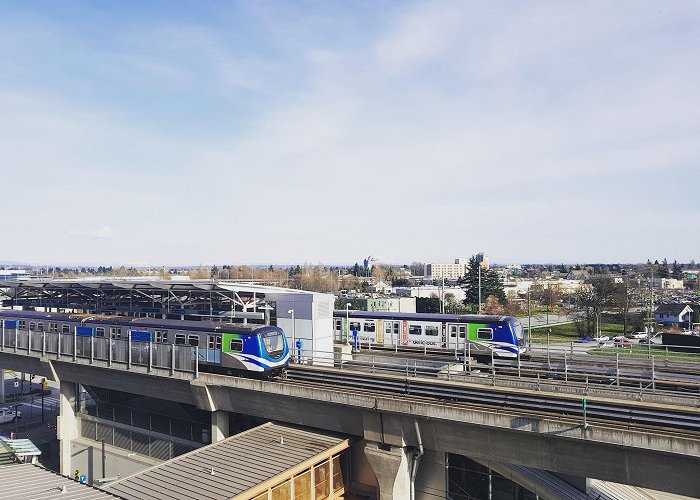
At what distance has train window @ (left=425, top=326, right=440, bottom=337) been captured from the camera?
37.4 m

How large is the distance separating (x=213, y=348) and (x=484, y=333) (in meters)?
17.2

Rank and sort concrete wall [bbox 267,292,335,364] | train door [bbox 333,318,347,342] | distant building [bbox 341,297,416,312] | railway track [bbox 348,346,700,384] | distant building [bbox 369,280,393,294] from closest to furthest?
railway track [bbox 348,346,700,384]
concrete wall [bbox 267,292,335,364]
train door [bbox 333,318,347,342]
distant building [bbox 341,297,416,312]
distant building [bbox 369,280,393,294]

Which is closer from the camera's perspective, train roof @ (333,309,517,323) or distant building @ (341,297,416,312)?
train roof @ (333,309,517,323)

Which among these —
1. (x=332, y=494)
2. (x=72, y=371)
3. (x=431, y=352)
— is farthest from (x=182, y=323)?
(x=431, y=352)

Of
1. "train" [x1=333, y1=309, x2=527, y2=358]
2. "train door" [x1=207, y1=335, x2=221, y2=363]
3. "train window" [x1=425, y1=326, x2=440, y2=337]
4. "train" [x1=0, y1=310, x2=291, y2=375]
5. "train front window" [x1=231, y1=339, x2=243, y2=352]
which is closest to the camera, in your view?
"train" [x1=0, y1=310, x2=291, y2=375]

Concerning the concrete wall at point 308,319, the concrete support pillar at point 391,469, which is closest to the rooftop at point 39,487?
the concrete support pillar at point 391,469

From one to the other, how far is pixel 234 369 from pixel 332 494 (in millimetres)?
10079

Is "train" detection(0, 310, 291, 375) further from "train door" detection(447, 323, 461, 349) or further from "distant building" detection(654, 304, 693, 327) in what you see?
"distant building" detection(654, 304, 693, 327)

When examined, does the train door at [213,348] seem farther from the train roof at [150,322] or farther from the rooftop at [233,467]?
the rooftop at [233,467]

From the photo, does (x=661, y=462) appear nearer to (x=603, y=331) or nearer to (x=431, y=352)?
(x=431, y=352)

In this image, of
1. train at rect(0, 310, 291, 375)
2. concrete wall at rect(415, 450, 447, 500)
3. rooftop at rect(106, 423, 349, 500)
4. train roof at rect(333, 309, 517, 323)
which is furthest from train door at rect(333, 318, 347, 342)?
concrete wall at rect(415, 450, 447, 500)

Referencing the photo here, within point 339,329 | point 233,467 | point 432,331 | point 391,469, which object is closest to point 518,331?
point 432,331

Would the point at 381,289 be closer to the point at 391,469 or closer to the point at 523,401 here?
the point at 391,469

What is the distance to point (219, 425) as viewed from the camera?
94.4ft
